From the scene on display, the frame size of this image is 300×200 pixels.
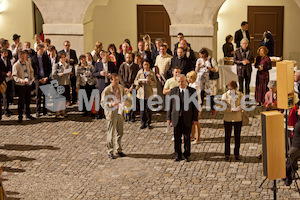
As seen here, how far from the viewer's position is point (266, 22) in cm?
2244

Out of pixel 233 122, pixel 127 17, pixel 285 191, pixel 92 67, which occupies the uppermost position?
pixel 127 17

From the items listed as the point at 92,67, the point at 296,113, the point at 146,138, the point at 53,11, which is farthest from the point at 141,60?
Result: the point at 296,113

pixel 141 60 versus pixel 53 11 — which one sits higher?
pixel 53 11

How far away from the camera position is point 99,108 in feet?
53.0

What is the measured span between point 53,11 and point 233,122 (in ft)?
28.9

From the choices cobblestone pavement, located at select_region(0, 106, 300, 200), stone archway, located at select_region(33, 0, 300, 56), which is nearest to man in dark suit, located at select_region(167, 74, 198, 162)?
cobblestone pavement, located at select_region(0, 106, 300, 200)

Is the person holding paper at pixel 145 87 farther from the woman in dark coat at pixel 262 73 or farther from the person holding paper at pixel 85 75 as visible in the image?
the woman in dark coat at pixel 262 73

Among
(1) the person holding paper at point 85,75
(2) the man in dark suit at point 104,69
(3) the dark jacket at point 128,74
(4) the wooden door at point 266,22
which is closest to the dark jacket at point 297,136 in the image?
(3) the dark jacket at point 128,74

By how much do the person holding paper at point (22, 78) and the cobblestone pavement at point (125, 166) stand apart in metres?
0.63

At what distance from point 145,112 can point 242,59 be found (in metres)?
3.61

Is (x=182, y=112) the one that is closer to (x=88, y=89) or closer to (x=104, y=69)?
(x=104, y=69)

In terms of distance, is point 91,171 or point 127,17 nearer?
point 91,171

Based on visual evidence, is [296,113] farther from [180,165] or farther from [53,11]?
[53,11]

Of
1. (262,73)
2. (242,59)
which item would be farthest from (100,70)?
(262,73)
